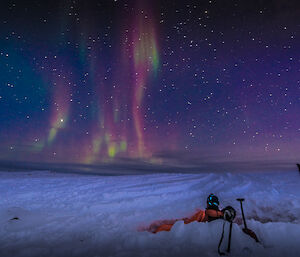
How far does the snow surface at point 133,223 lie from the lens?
3.71m

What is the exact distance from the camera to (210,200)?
191 inches

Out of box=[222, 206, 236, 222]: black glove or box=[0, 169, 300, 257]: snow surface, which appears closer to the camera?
box=[222, 206, 236, 222]: black glove

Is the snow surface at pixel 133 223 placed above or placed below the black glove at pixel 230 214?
below

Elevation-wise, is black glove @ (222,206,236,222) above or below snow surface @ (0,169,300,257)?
above

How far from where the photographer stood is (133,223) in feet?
17.2

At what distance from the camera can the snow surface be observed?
12.2 ft

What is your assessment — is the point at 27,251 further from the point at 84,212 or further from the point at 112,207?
the point at 112,207

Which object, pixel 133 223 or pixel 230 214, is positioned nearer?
pixel 230 214

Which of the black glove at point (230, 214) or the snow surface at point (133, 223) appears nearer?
the black glove at point (230, 214)

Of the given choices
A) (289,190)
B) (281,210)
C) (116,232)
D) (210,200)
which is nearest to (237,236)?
(210,200)

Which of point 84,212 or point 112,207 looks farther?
point 112,207

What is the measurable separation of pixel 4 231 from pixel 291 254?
5.51 meters

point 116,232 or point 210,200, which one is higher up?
point 210,200

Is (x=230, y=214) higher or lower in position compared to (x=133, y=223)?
higher
